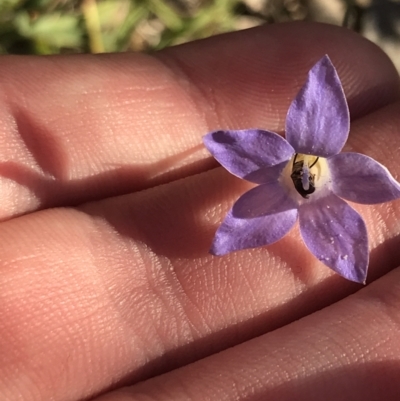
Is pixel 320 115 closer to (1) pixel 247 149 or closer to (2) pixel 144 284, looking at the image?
(1) pixel 247 149

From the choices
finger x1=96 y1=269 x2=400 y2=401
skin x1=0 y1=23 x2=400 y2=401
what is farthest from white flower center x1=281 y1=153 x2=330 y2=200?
finger x1=96 y1=269 x2=400 y2=401

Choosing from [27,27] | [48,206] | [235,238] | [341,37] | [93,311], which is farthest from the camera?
[27,27]

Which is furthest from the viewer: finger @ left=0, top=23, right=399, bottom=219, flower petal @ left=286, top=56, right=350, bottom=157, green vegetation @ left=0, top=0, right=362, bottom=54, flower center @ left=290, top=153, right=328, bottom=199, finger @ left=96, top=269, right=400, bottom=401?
green vegetation @ left=0, top=0, right=362, bottom=54

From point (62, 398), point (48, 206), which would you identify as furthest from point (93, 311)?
point (48, 206)

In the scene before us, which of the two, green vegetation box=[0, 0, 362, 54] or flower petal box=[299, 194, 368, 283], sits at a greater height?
green vegetation box=[0, 0, 362, 54]

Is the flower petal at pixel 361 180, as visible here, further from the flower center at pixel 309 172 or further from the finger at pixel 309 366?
the finger at pixel 309 366

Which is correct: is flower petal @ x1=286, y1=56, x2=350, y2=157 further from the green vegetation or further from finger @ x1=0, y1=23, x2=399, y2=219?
the green vegetation

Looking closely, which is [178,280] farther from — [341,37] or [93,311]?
[341,37]
